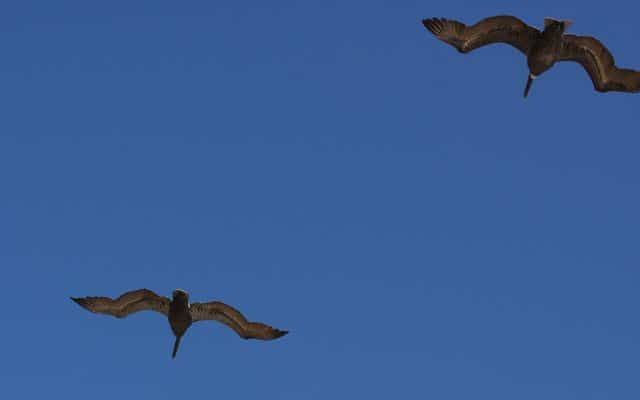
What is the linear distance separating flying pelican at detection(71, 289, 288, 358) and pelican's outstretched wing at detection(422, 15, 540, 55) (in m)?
A: 13.6

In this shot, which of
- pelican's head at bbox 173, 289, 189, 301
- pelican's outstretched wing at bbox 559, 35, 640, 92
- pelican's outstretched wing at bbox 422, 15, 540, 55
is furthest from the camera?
pelican's head at bbox 173, 289, 189, 301

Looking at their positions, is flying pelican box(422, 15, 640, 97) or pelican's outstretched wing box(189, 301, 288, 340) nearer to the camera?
flying pelican box(422, 15, 640, 97)

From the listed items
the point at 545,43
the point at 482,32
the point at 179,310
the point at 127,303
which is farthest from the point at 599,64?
the point at 127,303

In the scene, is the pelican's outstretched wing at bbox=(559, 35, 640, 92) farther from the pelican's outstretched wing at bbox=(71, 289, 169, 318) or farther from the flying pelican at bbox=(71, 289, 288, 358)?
the pelican's outstretched wing at bbox=(71, 289, 169, 318)

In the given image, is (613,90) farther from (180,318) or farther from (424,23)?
(180,318)

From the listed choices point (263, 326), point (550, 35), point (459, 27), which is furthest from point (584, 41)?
point (263, 326)

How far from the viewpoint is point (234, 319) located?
45.6 metres

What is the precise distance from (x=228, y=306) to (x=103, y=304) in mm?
4842

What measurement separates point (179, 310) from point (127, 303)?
210 cm

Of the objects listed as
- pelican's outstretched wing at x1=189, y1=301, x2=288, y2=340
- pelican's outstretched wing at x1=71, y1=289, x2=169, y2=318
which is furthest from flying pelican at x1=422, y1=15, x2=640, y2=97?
pelican's outstretched wing at x1=71, y1=289, x2=169, y2=318

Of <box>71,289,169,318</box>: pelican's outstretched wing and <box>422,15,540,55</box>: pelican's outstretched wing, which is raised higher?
<box>422,15,540,55</box>: pelican's outstretched wing

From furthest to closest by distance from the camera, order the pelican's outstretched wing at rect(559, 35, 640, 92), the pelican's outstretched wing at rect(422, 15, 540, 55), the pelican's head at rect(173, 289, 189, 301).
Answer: the pelican's head at rect(173, 289, 189, 301) → the pelican's outstretched wing at rect(559, 35, 640, 92) → the pelican's outstretched wing at rect(422, 15, 540, 55)

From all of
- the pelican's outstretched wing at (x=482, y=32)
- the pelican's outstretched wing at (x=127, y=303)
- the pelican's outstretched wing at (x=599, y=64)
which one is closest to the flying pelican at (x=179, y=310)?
the pelican's outstretched wing at (x=127, y=303)

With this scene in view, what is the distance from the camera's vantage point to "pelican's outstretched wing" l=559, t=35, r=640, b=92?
39.0 meters
